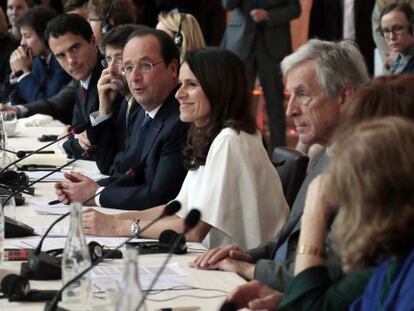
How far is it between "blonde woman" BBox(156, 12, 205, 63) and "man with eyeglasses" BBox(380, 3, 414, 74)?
1873 mm

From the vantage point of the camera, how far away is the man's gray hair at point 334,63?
276 cm

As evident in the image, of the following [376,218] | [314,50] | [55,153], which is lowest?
[55,153]

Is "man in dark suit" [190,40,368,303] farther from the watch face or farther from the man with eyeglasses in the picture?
the man with eyeglasses

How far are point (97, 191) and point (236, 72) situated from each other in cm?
78

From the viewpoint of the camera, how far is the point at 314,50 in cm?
282

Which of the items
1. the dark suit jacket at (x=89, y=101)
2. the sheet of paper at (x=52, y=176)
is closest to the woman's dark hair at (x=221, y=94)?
the sheet of paper at (x=52, y=176)

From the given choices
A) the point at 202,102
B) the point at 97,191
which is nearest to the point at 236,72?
the point at 202,102

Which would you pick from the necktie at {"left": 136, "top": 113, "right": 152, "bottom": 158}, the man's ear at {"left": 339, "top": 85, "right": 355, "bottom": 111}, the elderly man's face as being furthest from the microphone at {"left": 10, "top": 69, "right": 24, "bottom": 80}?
the man's ear at {"left": 339, "top": 85, "right": 355, "bottom": 111}

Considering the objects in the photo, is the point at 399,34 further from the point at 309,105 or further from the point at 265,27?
the point at 309,105

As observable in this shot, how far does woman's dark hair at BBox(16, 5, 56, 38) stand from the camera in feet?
23.5

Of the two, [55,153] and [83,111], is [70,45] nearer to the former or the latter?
[83,111]

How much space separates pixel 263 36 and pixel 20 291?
205 inches

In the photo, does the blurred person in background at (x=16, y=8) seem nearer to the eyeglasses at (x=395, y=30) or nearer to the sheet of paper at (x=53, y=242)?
the eyeglasses at (x=395, y=30)

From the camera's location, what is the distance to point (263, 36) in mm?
7258
